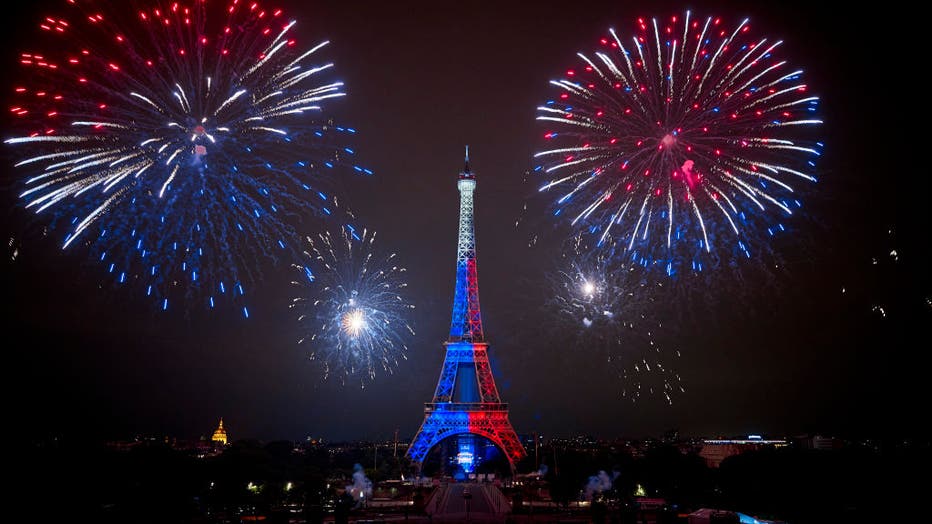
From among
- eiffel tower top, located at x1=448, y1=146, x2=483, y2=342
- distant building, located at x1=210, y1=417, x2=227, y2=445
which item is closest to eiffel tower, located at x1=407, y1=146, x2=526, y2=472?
eiffel tower top, located at x1=448, y1=146, x2=483, y2=342

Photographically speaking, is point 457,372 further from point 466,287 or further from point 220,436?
point 220,436

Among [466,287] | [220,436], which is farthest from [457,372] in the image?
[220,436]

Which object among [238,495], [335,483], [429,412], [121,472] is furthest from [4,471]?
[429,412]

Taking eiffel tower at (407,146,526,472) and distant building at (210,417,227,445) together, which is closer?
eiffel tower at (407,146,526,472)

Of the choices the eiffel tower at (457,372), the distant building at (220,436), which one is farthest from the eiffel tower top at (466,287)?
the distant building at (220,436)

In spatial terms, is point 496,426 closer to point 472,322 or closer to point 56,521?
point 472,322

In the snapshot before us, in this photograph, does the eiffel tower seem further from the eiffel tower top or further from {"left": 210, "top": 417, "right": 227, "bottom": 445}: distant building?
{"left": 210, "top": 417, "right": 227, "bottom": 445}: distant building

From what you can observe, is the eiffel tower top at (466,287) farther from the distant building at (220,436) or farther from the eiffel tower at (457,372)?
the distant building at (220,436)
